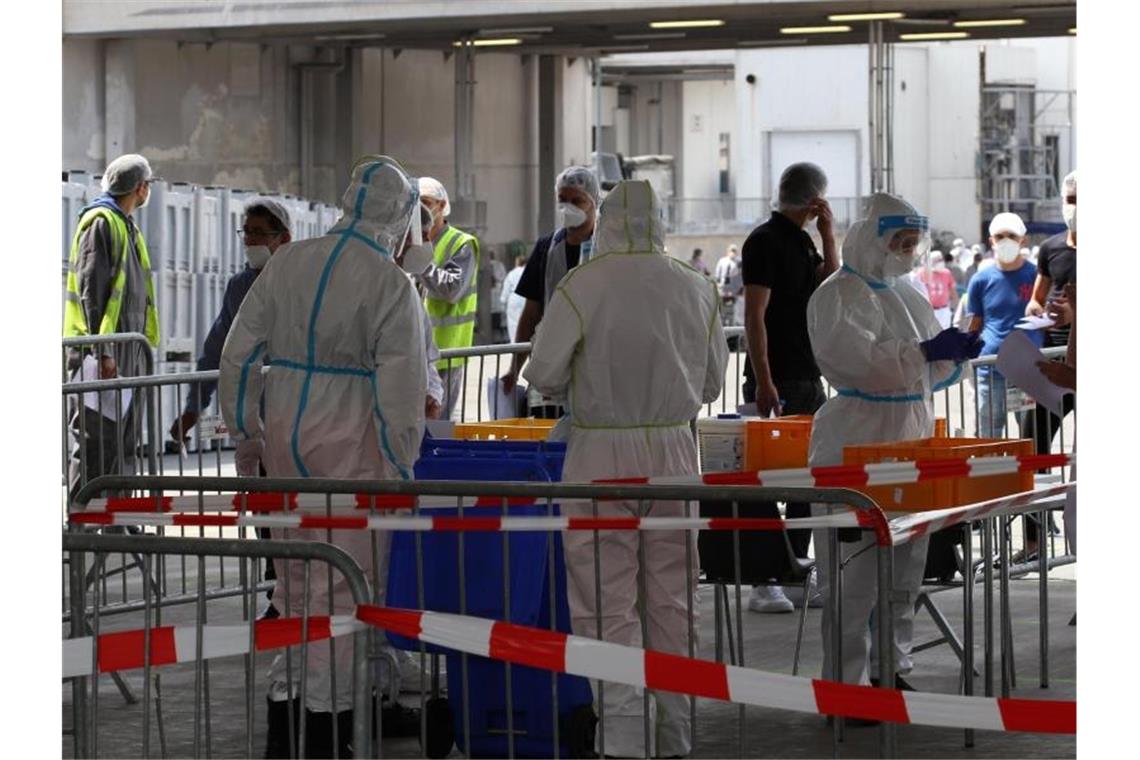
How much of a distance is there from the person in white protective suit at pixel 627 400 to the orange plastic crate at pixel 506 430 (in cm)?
92

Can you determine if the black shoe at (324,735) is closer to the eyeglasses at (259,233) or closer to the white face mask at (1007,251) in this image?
the eyeglasses at (259,233)

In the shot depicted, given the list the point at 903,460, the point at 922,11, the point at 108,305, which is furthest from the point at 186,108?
the point at 903,460

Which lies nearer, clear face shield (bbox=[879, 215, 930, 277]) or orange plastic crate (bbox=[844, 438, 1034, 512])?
orange plastic crate (bbox=[844, 438, 1034, 512])

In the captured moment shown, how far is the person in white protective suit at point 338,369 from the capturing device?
7.34 meters

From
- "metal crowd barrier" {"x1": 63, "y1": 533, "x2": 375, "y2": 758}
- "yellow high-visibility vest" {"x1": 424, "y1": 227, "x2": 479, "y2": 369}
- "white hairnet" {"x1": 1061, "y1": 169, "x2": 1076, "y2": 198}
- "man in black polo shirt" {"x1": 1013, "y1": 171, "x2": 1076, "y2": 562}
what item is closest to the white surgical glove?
"metal crowd barrier" {"x1": 63, "y1": 533, "x2": 375, "y2": 758}

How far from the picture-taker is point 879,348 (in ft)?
26.3

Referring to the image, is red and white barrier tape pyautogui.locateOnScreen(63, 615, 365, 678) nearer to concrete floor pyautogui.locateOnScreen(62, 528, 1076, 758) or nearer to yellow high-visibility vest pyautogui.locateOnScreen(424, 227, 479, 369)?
concrete floor pyautogui.locateOnScreen(62, 528, 1076, 758)

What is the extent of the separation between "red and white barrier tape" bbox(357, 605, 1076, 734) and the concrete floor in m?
1.55

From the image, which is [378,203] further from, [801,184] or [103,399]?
[103,399]

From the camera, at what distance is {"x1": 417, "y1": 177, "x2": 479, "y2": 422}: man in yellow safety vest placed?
35.7 feet

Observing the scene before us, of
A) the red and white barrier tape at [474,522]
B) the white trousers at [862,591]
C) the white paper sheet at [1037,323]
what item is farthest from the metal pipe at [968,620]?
the white paper sheet at [1037,323]

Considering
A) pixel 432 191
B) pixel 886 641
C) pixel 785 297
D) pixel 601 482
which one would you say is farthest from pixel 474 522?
pixel 432 191

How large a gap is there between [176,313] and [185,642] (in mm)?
14073
